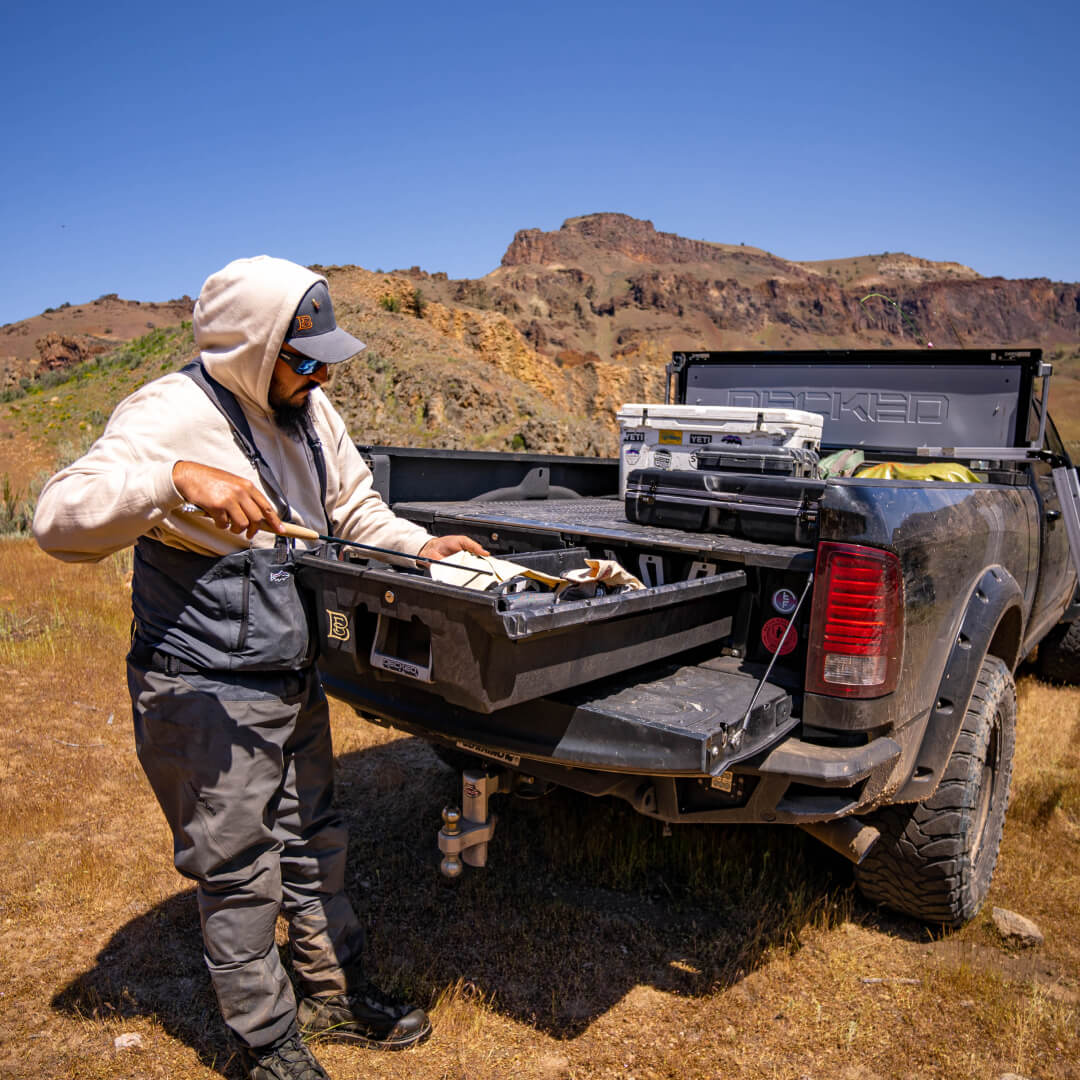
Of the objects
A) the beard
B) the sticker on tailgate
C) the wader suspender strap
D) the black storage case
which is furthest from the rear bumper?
the black storage case

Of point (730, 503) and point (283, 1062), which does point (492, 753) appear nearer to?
point (283, 1062)

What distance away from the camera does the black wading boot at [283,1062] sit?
7.73 ft

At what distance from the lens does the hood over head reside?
2199 millimetres

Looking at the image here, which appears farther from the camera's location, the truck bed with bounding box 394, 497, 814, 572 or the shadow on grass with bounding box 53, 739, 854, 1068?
the shadow on grass with bounding box 53, 739, 854, 1068

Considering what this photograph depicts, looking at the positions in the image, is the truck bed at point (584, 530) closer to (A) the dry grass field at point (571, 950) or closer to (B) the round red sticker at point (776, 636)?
(B) the round red sticker at point (776, 636)

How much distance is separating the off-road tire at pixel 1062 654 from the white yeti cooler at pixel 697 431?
2884mm

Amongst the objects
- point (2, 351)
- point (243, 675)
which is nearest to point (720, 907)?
point (243, 675)

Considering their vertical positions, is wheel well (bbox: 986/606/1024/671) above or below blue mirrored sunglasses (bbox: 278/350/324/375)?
below

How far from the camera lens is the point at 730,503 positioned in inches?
121

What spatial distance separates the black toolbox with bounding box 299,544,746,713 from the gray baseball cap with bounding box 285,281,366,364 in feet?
1.67

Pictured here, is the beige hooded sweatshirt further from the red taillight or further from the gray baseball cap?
A: the red taillight

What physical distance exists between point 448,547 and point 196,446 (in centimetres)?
83

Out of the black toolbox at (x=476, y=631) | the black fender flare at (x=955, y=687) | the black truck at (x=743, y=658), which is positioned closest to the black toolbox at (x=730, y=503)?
the black truck at (x=743, y=658)

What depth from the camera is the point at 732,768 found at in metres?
2.42
